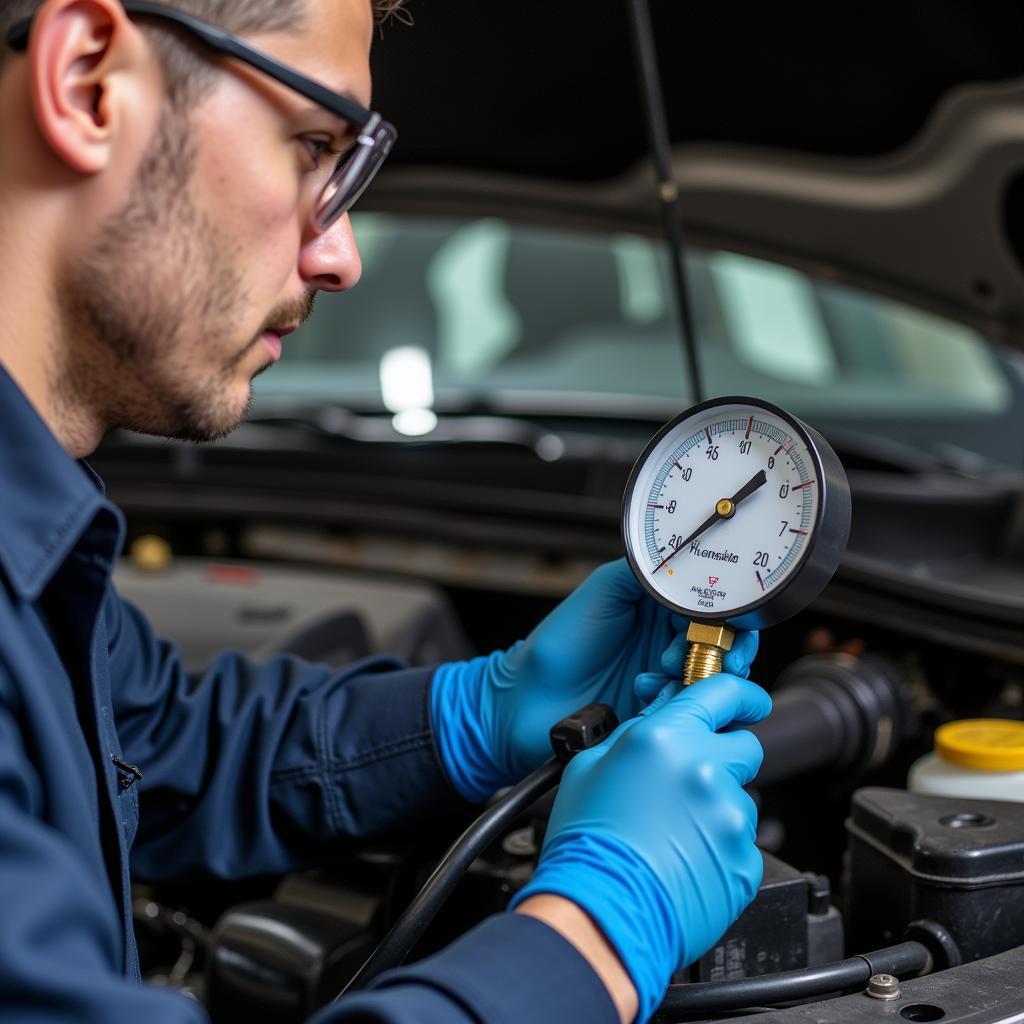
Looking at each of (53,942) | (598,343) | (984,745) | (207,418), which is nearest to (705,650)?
(984,745)

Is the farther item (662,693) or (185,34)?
(662,693)

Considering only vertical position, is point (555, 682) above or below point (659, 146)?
below

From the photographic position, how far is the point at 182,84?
850 mm

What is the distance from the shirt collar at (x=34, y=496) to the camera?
2.65ft

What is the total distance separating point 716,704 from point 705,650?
72 mm

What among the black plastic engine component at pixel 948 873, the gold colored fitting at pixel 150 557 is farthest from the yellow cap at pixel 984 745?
the gold colored fitting at pixel 150 557

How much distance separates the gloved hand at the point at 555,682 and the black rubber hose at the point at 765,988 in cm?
29

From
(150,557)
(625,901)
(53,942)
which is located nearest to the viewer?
(53,942)

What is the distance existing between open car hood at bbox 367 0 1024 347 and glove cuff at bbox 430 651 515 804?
673mm

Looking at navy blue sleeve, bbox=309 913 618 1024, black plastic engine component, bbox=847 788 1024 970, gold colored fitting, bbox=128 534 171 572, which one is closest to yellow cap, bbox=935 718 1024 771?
black plastic engine component, bbox=847 788 1024 970

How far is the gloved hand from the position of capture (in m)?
1.15

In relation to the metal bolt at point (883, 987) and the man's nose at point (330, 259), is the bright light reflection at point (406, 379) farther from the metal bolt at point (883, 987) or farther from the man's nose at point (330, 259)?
the metal bolt at point (883, 987)

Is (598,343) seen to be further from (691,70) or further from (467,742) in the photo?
(467,742)

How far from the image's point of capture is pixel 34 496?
0.82m
